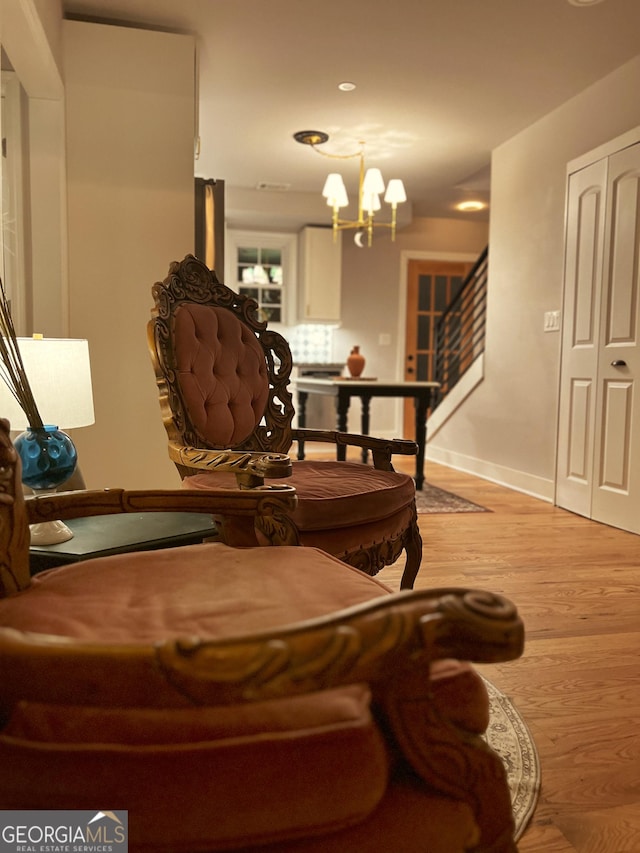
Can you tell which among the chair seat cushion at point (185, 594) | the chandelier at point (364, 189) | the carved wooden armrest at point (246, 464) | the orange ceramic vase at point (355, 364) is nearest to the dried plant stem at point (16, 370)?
the carved wooden armrest at point (246, 464)

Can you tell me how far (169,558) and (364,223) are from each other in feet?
13.6

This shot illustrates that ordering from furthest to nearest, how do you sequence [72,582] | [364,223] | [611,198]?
1. [364,223]
2. [611,198]
3. [72,582]

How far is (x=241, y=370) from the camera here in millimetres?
2215

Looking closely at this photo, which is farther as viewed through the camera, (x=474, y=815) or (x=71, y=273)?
(x=71, y=273)

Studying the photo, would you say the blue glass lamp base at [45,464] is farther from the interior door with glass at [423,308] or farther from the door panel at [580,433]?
the interior door with glass at [423,308]

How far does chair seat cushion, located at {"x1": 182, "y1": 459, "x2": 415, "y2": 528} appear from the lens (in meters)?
1.57

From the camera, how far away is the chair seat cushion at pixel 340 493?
1.57 m

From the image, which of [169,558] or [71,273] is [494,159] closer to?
[71,273]

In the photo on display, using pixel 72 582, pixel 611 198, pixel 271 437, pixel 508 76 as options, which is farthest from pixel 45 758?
pixel 508 76

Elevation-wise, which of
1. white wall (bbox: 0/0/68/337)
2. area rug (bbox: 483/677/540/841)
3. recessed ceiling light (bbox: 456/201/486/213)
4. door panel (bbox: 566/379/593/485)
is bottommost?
area rug (bbox: 483/677/540/841)

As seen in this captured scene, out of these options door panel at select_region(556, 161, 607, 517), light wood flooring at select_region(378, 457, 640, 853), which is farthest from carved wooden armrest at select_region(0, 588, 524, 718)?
door panel at select_region(556, 161, 607, 517)

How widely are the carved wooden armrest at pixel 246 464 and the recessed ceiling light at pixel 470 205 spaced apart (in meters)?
5.94

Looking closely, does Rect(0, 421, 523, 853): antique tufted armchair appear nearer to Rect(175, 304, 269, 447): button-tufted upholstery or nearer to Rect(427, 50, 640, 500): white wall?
Rect(175, 304, 269, 447): button-tufted upholstery

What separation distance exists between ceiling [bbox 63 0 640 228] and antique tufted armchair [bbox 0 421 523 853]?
3358 mm
